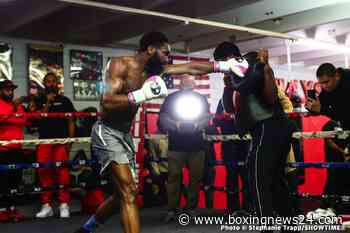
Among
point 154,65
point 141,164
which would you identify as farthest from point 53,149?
point 154,65

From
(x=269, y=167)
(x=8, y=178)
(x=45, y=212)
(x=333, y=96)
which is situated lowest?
(x=45, y=212)

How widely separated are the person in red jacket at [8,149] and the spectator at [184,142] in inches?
58.9

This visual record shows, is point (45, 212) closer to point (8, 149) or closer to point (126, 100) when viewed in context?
point (8, 149)

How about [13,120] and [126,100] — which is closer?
[126,100]

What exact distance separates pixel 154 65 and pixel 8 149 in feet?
7.52

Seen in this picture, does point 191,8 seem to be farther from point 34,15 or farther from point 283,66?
point 283,66

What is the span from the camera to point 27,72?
6.48m

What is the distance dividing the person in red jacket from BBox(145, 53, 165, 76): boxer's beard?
2.04 meters

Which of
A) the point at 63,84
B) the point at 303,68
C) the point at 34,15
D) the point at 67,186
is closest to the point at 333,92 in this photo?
the point at 67,186

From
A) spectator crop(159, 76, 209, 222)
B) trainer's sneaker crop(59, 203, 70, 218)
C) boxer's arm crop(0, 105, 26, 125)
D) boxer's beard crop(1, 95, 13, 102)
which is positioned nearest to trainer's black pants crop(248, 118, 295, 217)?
spectator crop(159, 76, 209, 222)

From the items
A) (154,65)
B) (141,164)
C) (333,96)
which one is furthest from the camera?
(141,164)

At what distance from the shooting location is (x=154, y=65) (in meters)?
2.82

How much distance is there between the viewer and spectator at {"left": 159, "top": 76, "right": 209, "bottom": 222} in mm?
4094

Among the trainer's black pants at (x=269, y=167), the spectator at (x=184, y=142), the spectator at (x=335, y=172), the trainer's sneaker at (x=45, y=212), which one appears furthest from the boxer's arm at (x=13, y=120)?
the spectator at (x=335, y=172)
